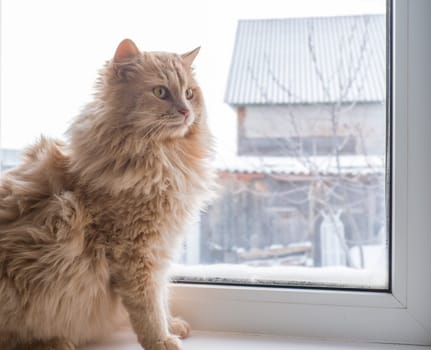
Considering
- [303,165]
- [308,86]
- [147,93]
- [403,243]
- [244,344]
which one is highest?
[308,86]

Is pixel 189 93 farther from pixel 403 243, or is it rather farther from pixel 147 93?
pixel 403 243

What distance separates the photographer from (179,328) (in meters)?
1.09

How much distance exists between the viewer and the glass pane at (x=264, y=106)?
4.14ft

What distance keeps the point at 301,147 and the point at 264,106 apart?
0.55 ft

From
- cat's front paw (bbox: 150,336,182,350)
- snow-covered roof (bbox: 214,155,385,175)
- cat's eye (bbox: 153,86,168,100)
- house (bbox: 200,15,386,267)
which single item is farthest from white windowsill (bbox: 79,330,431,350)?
cat's eye (bbox: 153,86,168,100)

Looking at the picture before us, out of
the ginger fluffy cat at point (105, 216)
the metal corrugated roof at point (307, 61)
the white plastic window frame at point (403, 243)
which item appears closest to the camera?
the ginger fluffy cat at point (105, 216)

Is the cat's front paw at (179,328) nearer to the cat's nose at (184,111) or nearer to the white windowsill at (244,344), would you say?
the white windowsill at (244,344)

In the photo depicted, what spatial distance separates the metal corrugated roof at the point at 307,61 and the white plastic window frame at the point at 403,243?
7.3 inches

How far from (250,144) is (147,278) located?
579 millimetres

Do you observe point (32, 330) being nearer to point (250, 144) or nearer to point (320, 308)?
point (320, 308)

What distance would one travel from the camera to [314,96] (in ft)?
4.26

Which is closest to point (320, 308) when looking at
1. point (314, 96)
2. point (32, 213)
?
point (314, 96)

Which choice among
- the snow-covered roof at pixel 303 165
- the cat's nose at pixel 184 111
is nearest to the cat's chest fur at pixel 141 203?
the cat's nose at pixel 184 111

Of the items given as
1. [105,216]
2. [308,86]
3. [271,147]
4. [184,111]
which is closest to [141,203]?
[105,216]
